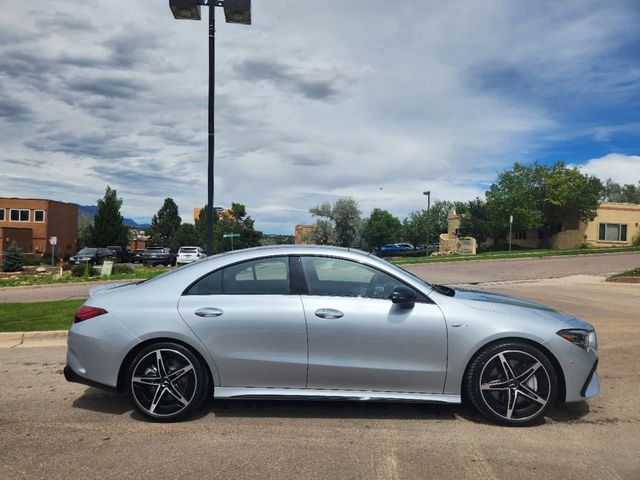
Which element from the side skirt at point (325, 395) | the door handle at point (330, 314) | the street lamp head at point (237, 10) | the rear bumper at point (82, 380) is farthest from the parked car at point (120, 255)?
the door handle at point (330, 314)

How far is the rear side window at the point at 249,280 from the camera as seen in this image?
4367 mm

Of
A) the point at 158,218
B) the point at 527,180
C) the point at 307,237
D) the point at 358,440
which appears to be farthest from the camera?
the point at 158,218

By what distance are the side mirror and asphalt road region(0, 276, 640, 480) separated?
1020mm

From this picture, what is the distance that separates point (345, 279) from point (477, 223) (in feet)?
152

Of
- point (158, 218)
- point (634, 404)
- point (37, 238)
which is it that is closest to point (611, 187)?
point (158, 218)

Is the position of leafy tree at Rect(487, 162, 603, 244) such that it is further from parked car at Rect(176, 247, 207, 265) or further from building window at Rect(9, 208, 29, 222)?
building window at Rect(9, 208, 29, 222)

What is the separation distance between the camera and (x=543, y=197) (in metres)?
42.7

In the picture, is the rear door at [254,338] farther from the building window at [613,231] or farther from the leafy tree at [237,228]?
the leafy tree at [237,228]

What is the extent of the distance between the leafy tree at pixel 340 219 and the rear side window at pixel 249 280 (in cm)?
5488

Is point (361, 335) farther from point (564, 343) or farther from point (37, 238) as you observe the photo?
point (37, 238)

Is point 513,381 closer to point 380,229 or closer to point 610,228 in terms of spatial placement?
point 610,228

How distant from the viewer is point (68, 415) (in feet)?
14.5

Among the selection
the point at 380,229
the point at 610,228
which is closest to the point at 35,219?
the point at 380,229

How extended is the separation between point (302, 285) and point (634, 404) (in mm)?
3380
